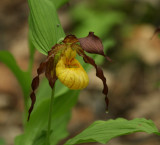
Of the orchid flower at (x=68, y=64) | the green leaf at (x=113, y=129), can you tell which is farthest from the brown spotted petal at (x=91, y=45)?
the green leaf at (x=113, y=129)

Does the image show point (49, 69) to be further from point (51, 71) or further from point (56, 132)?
point (56, 132)

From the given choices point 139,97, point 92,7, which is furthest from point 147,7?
point 139,97

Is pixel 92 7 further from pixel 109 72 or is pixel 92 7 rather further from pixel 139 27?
pixel 109 72

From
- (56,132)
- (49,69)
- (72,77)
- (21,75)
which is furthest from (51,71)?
(56,132)

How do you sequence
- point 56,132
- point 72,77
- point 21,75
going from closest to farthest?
point 72,77
point 21,75
point 56,132

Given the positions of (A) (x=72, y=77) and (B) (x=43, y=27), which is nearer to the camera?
(A) (x=72, y=77)

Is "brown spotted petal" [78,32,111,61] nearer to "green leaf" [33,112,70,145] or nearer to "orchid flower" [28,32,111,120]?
"orchid flower" [28,32,111,120]
